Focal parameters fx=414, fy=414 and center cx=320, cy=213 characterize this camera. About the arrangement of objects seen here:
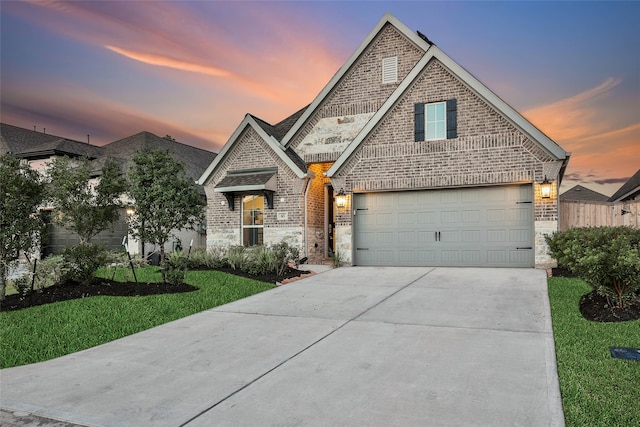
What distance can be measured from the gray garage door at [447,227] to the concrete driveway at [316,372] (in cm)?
507

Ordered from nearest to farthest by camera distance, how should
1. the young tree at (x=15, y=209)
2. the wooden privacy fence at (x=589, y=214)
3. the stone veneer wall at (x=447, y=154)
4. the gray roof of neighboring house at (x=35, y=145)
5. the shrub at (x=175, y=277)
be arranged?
the young tree at (x=15, y=209)
the shrub at (x=175, y=277)
the stone veneer wall at (x=447, y=154)
the wooden privacy fence at (x=589, y=214)
the gray roof of neighboring house at (x=35, y=145)

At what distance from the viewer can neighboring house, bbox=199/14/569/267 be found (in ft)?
40.5

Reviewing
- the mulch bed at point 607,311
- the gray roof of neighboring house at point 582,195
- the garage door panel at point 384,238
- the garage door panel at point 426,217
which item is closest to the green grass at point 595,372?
the mulch bed at point 607,311

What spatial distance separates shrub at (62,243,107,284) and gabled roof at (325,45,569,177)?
7.45m

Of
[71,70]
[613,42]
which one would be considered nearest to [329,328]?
[71,70]

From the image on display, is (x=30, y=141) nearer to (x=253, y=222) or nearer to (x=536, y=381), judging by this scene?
(x=253, y=222)

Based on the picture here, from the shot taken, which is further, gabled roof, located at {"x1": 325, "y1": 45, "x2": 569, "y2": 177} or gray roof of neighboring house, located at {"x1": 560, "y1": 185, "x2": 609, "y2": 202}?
gray roof of neighboring house, located at {"x1": 560, "y1": 185, "x2": 609, "y2": 202}

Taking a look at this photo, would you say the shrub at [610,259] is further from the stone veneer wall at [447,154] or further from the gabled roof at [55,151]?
the gabled roof at [55,151]

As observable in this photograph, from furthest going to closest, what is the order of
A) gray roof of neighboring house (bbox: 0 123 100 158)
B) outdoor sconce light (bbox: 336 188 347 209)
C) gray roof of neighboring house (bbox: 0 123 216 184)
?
gray roof of neighboring house (bbox: 0 123 216 184) < gray roof of neighboring house (bbox: 0 123 100 158) < outdoor sconce light (bbox: 336 188 347 209)

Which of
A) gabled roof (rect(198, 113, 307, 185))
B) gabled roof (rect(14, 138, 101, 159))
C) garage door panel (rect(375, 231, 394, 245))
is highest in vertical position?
gabled roof (rect(14, 138, 101, 159))

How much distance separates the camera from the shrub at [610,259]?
20.7 ft

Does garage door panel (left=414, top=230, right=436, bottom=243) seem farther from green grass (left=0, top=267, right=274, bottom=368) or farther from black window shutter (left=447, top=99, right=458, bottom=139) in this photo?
green grass (left=0, top=267, right=274, bottom=368)

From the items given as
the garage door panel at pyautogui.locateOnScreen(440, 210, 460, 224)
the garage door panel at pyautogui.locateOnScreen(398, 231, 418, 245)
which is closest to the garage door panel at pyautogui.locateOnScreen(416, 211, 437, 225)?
the garage door panel at pyautogui.locateOnScreen(440, 210, 460, 224)

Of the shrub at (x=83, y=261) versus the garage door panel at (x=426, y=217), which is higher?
the garage door panel at (x=426, y=217)
